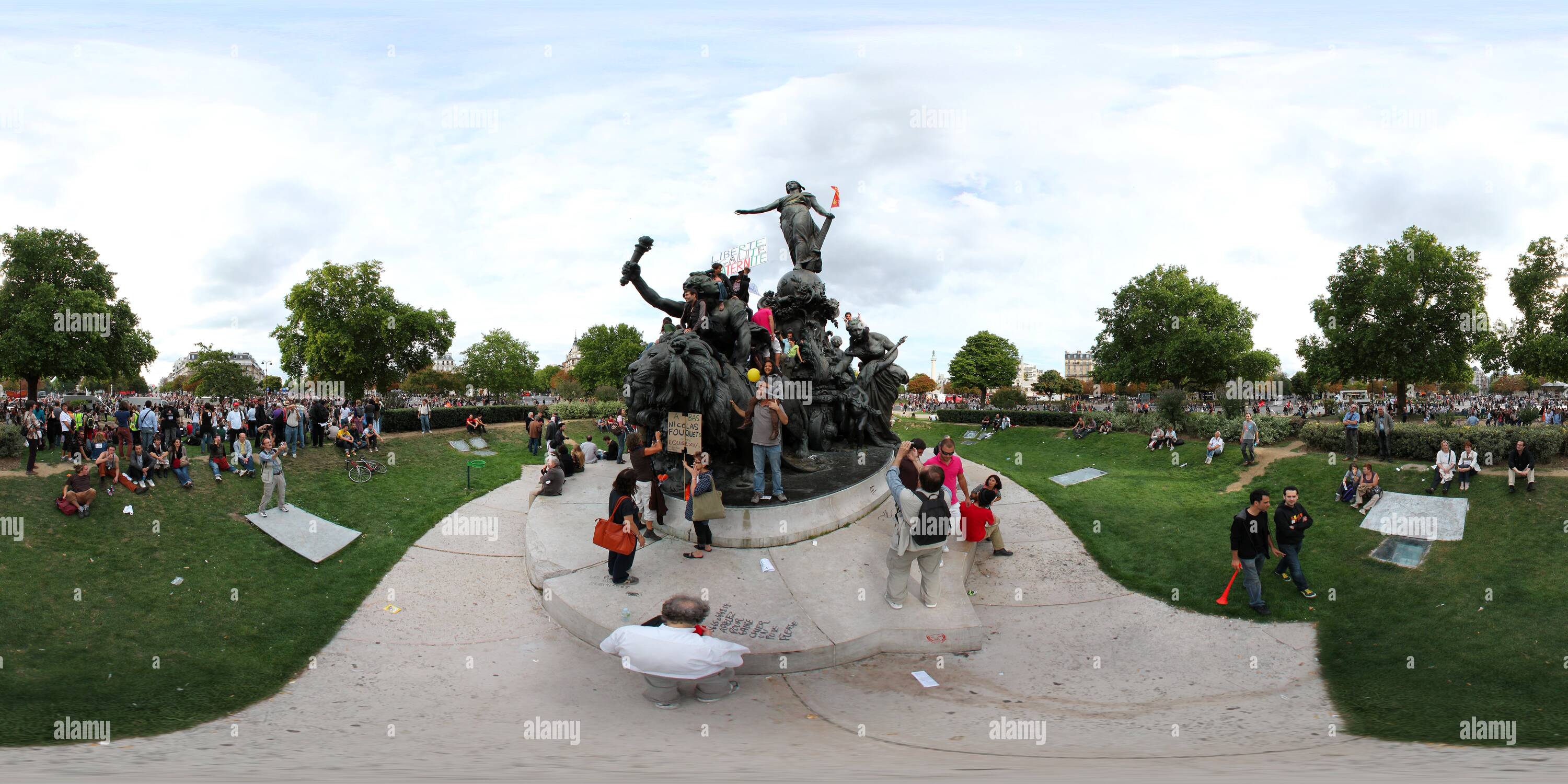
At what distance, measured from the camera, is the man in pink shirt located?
10.4m

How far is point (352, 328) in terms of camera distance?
35.4 m

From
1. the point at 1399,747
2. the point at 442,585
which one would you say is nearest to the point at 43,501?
the point at 442,585

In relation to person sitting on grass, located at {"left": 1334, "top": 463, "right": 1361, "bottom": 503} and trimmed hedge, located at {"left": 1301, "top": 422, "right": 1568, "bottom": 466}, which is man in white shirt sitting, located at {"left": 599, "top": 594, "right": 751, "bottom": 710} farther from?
trimmed hedge, located at {"left": 1301, "top": 422, "right": 1568, "bottom": 466}

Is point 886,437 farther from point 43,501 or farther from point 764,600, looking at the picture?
point 43,501

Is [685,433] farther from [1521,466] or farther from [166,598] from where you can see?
[1521,466]

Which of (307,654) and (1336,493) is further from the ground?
(1336,493)

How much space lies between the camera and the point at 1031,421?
3394 cm

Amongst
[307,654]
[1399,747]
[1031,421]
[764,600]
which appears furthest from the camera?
[1031,421]

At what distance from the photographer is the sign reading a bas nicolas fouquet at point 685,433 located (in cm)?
1026

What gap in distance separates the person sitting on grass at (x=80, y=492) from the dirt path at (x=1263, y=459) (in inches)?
876

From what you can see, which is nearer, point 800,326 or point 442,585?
point 442,585

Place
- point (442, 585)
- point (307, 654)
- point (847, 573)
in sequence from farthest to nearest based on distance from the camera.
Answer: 1. point (442, 585)
2. point (847, 573)
3. point (307, 654)

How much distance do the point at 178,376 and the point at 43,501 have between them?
15199cm

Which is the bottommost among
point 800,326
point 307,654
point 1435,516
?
point 307,654
